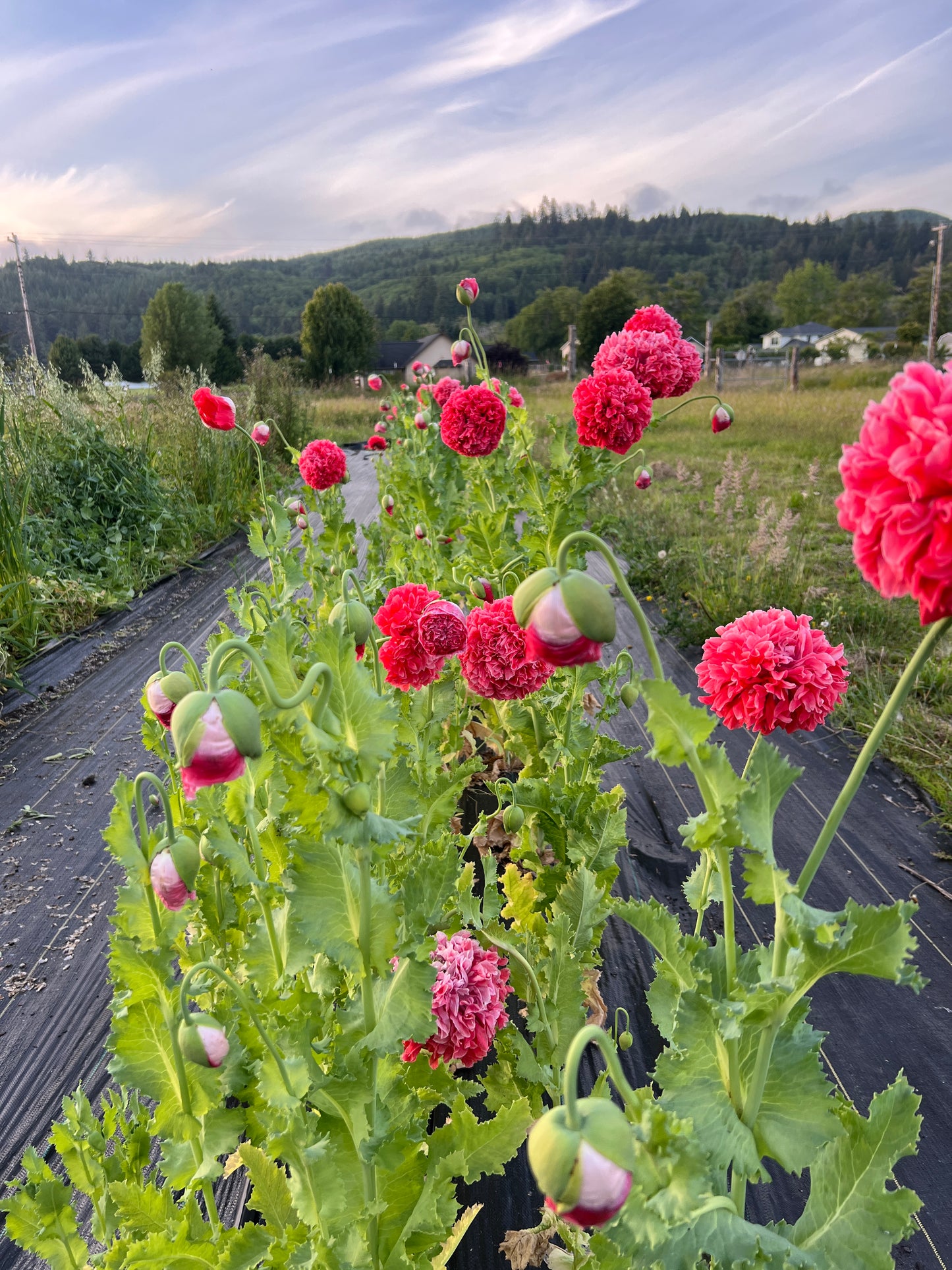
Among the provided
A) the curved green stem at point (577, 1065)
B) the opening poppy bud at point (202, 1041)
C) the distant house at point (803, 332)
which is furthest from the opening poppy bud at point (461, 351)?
the distant house at point (803, 332)

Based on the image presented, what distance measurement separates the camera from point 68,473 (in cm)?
635

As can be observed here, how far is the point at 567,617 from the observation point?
2.34 feet

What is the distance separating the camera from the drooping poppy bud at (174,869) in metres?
0.90

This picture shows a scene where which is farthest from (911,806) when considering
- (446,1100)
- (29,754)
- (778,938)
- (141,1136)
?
(29,754)

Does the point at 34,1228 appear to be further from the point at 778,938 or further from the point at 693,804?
the point at 693,804

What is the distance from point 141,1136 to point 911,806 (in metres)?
2.78

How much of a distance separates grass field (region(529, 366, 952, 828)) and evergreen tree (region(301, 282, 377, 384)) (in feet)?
102

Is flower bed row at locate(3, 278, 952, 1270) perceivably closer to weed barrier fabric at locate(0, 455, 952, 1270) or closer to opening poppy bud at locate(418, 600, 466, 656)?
opening poppy bud at locate(418, 600, 466, 656)

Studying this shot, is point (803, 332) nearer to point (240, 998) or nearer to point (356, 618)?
point (356, 618)

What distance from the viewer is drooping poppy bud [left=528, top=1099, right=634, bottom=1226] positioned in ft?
1.82

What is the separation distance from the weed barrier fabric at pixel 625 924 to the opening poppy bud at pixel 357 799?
1.21 metres

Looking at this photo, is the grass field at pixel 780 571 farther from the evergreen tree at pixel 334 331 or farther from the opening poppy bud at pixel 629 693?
the evergreen tree at pixel 334 331

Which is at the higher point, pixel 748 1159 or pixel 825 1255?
pixel 748 1159

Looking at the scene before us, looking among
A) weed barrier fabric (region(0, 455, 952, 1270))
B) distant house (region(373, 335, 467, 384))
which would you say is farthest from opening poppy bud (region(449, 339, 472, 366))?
distant house (region(373, 335, 467, 384))
